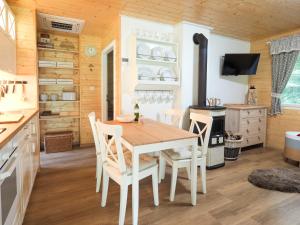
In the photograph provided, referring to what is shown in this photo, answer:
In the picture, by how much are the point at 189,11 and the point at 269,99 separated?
271 centimetres

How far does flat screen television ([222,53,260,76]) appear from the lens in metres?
4.06

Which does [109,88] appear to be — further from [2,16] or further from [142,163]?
[142,163]

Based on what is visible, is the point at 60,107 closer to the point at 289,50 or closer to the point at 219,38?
the point at 219,38

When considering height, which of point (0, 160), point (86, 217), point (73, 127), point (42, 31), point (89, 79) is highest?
point (42, 31)

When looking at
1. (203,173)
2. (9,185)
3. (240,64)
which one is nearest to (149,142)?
(203,173)

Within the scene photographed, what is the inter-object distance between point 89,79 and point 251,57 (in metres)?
3.45

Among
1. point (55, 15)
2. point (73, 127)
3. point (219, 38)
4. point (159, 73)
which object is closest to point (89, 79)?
point (73, 127)

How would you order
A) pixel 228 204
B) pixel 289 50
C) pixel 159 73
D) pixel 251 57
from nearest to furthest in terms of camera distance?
pixel 228 204
pixel 159 73
pixel 289 50
pixel 251 57

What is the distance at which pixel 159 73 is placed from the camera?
3279 mm

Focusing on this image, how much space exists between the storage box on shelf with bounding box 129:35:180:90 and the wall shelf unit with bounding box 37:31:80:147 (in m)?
1.78

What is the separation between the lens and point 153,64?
3236 mm

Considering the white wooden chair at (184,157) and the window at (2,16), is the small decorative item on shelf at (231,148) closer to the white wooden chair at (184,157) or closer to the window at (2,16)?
the white wooden chair at (184,157)

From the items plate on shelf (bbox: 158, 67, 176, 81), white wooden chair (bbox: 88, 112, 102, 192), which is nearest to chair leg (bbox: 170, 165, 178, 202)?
white wooden chair (bbox: 88, 112, 102, 192)

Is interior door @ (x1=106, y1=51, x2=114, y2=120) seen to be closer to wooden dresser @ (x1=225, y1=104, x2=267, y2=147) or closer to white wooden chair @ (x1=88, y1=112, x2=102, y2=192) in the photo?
white wooden chair @ (x1=88, y1=112, x2=102, y2=192)
